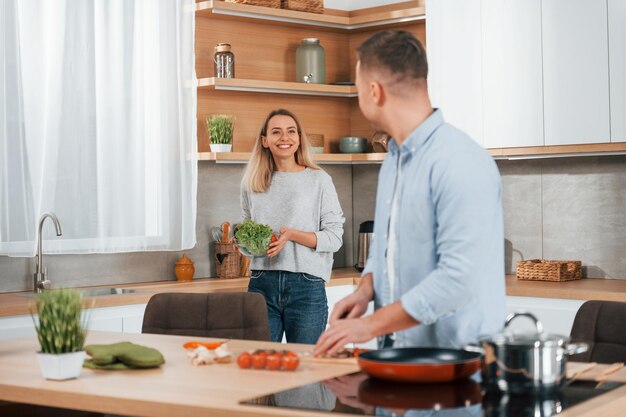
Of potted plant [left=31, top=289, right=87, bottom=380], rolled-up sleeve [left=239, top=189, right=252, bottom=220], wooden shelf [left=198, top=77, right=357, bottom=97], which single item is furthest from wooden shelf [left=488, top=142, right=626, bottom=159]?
potted plant [left=31, top=289, right=87, bottom=380]

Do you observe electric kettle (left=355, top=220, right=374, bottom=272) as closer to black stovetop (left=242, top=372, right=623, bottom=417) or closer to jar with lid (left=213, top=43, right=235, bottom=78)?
jar with lid (left=213, top=43, right=235, bottom=78)

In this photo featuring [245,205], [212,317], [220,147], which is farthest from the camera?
[220,147]

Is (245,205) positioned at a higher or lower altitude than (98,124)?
lower

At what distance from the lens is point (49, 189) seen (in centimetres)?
460

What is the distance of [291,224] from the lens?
4336 mm

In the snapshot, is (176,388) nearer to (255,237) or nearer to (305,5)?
(255,237)

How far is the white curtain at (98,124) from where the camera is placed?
4484 mm

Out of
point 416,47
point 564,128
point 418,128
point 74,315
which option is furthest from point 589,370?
point 564,128

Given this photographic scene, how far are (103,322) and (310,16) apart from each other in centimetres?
218

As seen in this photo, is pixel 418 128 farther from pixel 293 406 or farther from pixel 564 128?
pixel 564 128

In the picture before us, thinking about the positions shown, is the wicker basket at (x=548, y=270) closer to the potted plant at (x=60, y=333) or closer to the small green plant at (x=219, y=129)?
the small green plant at (x=219, y=129)

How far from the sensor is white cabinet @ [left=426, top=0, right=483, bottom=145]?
519cm

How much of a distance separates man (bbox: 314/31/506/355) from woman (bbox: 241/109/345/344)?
1.72 metres

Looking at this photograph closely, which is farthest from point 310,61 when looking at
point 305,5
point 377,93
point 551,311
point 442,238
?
point 442,238
